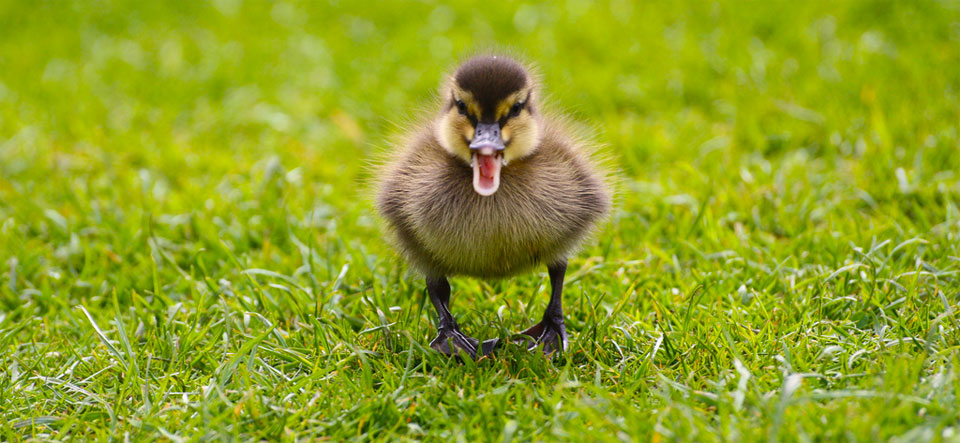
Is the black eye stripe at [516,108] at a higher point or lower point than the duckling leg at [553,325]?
higher

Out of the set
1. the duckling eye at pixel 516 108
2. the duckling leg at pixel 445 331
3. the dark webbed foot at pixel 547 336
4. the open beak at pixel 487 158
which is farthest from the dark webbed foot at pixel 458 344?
the duckling eye at pixel 516 108

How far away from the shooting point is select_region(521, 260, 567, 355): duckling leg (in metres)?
3.09

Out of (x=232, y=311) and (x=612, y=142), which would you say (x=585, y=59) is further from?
(x=232, y=311)

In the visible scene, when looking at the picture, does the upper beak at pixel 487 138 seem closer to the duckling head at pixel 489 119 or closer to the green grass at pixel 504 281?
the duckling head at pixel 489 119

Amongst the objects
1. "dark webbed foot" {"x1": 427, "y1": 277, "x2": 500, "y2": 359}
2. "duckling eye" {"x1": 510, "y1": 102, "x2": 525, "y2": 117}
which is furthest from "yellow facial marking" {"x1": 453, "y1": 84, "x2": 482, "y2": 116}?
"dark webbed foot" {"x1": 427, "y1": 277, "x2": 500, "y2": 359}

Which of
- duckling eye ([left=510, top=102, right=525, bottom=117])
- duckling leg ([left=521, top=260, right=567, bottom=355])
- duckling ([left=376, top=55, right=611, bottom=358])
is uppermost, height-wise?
duckling eye ([left=510, top=102, right=525, bottom=117])

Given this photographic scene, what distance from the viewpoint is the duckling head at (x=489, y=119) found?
275 centimetres

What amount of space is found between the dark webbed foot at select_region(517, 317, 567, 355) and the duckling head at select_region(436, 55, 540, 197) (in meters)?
0.62

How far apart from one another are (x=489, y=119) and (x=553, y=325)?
864 mm

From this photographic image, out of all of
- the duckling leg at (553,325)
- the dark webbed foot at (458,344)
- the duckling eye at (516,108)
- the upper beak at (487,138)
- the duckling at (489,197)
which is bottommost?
the dark webbed foot at (458,344)

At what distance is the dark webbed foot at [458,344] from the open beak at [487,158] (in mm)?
588

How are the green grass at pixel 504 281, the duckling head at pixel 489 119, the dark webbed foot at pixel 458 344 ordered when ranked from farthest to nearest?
the dark webbed foot at pixel 458 344, the duckling head at pixel 489 119, the green grass at pixel 504 281

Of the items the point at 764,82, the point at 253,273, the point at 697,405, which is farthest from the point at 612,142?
the point at 697,405

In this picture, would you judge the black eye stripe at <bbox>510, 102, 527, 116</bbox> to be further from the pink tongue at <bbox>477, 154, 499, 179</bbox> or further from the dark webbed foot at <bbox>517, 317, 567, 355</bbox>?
the dark webbed foot at <bbox>517, 317, 567, 355</bbox>
